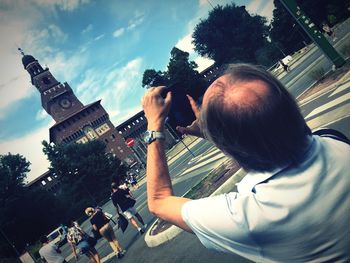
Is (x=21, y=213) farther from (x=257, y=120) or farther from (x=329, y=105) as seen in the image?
(x=257, y=120)

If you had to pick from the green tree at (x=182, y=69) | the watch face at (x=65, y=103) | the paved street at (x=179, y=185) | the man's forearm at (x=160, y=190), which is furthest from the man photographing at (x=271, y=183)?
the watch face at (x=65, y=103)

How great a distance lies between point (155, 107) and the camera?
1655 millimetres

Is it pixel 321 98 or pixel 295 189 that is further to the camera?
pixel 321 98

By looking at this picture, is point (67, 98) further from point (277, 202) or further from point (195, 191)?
point (277, 202)

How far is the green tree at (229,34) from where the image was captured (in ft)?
194

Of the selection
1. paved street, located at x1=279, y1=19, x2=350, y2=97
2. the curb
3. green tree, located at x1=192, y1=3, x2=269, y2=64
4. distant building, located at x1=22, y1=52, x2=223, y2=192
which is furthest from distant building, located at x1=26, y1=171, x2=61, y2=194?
the curb

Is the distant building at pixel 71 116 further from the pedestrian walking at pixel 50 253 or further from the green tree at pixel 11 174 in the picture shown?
the pedestrian walking at pixel 50 253

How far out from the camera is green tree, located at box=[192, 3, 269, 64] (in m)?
59.3

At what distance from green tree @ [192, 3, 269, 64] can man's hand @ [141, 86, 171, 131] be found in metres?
59.5

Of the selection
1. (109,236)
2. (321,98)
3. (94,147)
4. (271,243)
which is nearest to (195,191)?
(109,236)

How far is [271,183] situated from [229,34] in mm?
62658

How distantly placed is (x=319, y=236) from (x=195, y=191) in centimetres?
787

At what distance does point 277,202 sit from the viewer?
3.93 feet

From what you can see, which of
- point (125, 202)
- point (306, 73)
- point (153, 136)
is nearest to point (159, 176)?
point (153, 136)
